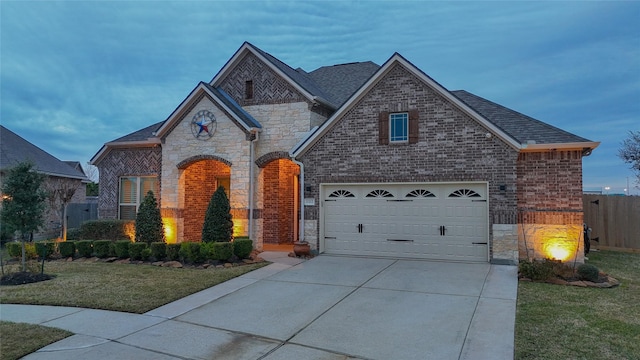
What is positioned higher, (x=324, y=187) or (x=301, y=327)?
(x=324, y=187)

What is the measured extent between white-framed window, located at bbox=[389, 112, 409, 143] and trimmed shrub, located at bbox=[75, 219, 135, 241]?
1056 cm

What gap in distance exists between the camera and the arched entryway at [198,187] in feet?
50.4

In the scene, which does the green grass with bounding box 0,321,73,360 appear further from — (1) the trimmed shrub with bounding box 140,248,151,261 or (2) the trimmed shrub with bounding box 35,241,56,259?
(2) the trimmed shrub with bounding box 35,241,56,259

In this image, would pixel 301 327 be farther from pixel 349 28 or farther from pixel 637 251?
pixel 349 28

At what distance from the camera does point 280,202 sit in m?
15.5

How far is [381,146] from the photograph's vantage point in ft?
40.5

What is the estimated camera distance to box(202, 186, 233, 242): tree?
12.1 m

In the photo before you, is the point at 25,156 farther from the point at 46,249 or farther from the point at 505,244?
the point at 505,244

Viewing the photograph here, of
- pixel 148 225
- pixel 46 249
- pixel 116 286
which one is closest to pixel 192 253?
pixel 148 225

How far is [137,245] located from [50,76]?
59.3 meters

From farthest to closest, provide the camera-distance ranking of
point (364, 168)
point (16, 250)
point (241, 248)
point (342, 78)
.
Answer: point (342, 78), point (364, 168), point (16, 250), point (241, 248)

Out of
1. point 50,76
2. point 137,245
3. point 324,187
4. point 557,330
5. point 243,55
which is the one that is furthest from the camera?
point 50,76

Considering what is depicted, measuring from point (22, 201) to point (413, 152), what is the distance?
34.6 ft

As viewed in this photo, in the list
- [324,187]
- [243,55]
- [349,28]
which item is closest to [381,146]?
[324,187]
